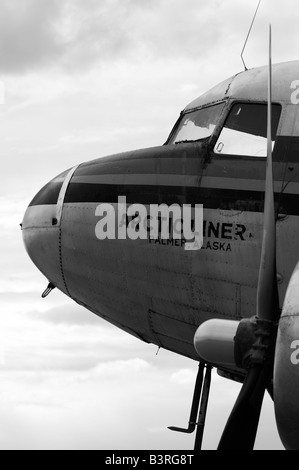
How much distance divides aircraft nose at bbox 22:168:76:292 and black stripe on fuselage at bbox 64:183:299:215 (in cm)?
32

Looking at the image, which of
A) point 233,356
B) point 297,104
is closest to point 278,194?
point 297,104

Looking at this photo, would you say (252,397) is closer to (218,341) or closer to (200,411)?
(218,341)

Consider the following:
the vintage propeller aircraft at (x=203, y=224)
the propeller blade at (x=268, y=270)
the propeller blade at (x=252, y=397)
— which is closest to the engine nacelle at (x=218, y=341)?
the propeller blade at (x=252, y=397)

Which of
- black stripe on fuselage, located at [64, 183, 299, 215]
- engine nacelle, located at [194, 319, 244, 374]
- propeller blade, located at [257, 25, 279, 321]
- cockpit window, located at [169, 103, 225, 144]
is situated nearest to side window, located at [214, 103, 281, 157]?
cockpit window, located at [169, 103, 225, 144]

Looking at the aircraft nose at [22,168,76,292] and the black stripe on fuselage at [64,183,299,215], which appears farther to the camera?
the aircraft nose at [22,168,76,292]

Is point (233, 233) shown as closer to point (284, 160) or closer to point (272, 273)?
point (284, 160)

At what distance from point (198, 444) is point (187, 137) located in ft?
17.8

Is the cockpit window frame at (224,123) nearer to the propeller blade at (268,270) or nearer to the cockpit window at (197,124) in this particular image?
the cockpit window at (197,124)

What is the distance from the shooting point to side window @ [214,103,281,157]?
1772 centimetres

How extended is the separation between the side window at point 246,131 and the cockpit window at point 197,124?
33 centimetres

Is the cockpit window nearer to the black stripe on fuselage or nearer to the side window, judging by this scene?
the side window

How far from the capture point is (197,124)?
63.1 ft

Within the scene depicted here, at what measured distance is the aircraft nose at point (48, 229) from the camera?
18.8 meters
